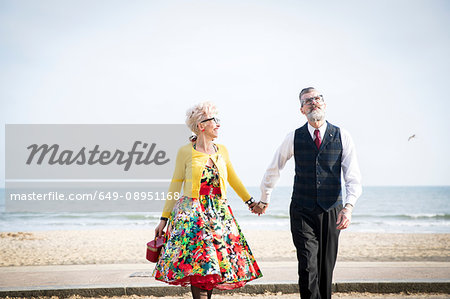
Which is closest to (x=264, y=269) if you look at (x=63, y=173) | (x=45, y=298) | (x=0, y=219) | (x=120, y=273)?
(x=120, y=273)

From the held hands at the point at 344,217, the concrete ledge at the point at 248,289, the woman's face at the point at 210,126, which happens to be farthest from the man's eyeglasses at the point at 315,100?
the concrete ledge at the point at 248,289

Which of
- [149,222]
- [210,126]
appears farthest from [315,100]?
[149,222]

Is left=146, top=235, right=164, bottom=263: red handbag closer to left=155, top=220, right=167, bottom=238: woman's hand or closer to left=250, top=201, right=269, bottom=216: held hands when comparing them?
left=155, top=220, right=167, bottom=238: woman's hand

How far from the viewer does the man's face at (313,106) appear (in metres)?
3.65

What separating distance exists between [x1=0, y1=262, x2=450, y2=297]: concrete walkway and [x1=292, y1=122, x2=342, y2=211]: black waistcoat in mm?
Result: 2058

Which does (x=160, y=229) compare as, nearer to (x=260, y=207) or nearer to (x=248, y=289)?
(x=260, y=207)

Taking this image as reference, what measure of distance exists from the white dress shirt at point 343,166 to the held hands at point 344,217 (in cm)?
5

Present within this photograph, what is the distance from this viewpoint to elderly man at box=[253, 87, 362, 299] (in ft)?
11.5

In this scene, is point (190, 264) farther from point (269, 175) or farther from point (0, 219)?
point (0, 219)

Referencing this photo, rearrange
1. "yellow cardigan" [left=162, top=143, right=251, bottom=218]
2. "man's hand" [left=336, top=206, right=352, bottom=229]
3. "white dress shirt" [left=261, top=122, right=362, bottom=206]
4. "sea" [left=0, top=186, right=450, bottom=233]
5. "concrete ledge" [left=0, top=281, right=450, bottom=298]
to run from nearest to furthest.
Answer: "man's hand" [left=336, top=206, right=352, bottom=229] < "white dress shirt" [left=261, top=122, right=362, bottom=206] < "yellow cardigan" [left=162, top=143, right=251, bottom=218] < "concrete ledge" [left=0, top=281, right=450, bottom=298] < "sea" [left=0, top=186, right=450, bottom=233]

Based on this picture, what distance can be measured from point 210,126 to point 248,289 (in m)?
2.38

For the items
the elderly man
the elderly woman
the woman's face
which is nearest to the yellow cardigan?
the elderly woman

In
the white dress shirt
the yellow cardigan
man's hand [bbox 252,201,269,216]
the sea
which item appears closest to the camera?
the white dress shirt

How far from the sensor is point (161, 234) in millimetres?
3771
